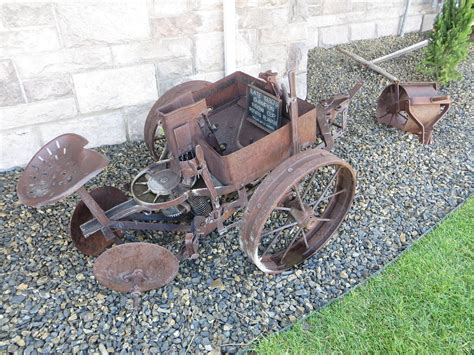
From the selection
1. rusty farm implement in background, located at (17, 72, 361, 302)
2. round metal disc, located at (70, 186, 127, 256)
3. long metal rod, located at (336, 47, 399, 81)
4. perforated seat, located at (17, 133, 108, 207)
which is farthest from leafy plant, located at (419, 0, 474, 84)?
perforated seat, located at (17, 133, 108, 207)

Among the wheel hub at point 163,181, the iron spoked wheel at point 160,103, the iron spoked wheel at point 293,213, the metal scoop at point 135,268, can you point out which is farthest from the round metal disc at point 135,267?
the iron spoked wheel at point 160,103

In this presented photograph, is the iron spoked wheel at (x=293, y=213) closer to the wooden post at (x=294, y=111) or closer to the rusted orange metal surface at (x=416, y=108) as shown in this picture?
the wooden post at (x=294, y=111)

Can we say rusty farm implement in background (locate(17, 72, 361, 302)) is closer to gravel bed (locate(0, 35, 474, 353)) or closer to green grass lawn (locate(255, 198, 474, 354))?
gravel bed (locate(0, 35, 474, 353))

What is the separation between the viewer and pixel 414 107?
3.68 m

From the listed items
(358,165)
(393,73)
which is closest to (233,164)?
(358,165)

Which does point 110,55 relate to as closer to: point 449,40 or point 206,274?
point 206,274

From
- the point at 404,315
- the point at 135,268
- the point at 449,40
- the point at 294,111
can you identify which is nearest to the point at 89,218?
the point at 135,268

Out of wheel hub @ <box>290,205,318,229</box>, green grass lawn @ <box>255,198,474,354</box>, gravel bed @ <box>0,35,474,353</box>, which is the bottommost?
green grass lawn @ <box>255,198,474,354</box>

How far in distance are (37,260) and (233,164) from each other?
1486 millimetres

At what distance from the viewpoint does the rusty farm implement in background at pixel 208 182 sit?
216 centimetres

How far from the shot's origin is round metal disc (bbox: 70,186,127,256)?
8.41 feet

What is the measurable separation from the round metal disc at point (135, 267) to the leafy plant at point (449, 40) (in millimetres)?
4149

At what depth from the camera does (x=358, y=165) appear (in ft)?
11.5

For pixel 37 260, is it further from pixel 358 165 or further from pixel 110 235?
pixel 358 165
